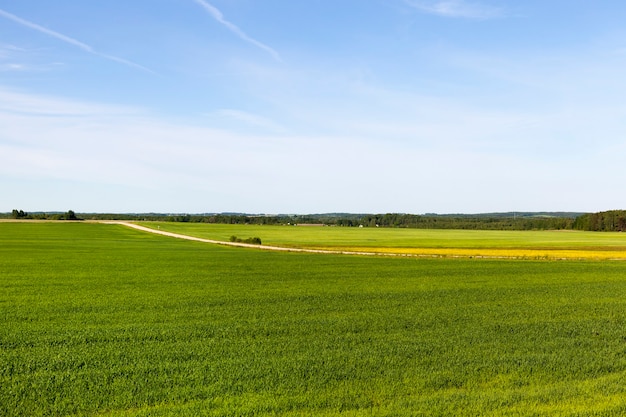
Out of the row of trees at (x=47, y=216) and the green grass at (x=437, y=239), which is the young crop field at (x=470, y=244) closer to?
the green grass at (x=437, y=239)

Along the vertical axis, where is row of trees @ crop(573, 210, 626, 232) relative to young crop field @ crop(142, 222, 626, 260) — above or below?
above

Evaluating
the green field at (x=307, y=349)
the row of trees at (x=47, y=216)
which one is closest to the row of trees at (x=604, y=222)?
the green field at (x=307, y=349)

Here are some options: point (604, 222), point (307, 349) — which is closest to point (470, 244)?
point (307, 349)

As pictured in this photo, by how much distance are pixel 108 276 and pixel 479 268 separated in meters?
22.7

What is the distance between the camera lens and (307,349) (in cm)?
1180

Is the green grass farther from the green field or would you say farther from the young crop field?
the green field

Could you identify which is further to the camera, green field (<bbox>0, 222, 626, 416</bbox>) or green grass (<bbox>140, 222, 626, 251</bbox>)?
green grass (<bbox>140, 222, 626, 251</bbox>)

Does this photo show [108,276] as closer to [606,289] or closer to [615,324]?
[615,324]

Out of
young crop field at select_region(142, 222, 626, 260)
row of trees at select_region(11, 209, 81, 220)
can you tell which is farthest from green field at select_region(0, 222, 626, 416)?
row of trees at select_region(11, 209, 81, 220)

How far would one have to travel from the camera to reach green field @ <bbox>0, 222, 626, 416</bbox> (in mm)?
8586

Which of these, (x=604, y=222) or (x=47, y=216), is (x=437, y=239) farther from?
(x=47, y=216)

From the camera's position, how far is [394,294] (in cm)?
2114

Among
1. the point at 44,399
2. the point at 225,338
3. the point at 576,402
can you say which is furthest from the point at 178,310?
the point at 576,402

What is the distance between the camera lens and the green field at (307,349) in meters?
8.59
